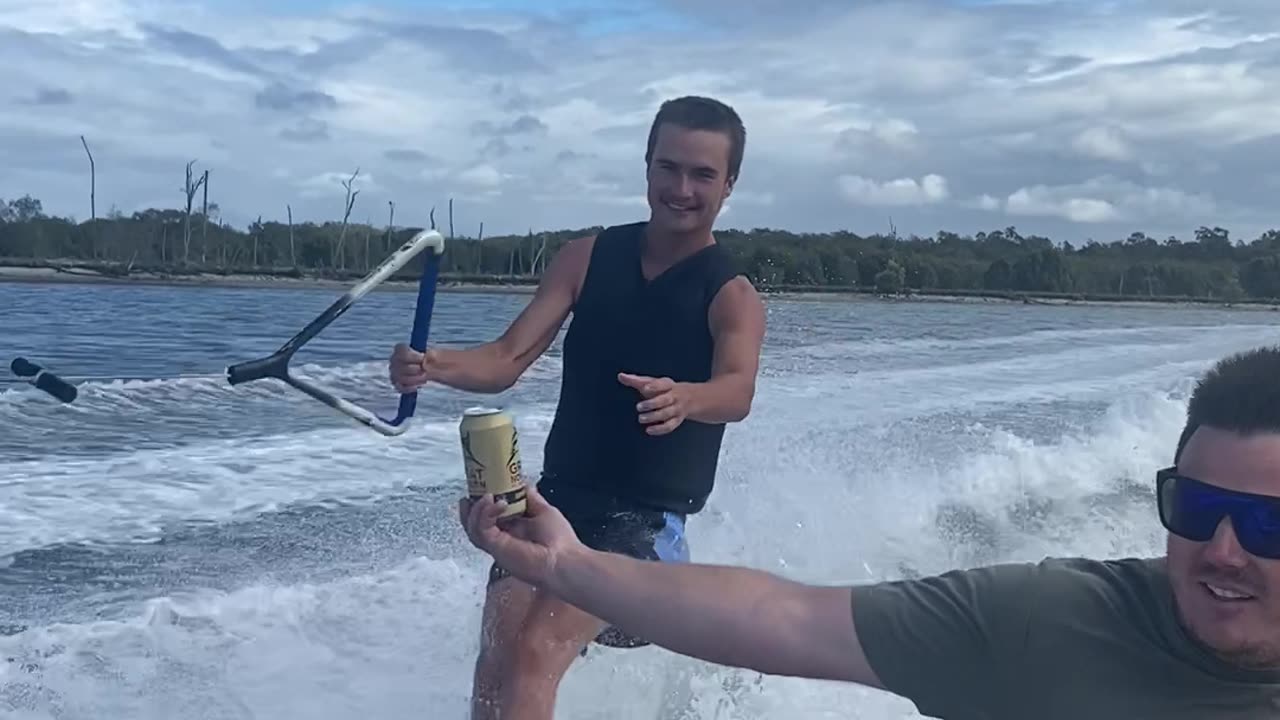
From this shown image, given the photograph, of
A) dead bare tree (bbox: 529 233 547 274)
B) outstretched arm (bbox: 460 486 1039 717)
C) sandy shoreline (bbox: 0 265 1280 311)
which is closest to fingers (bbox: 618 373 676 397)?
outstretched arm (bbox: 460 486 1039 717)

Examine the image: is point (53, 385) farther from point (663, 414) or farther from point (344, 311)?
point (663, 414)

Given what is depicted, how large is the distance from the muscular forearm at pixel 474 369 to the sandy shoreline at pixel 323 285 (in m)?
47.5

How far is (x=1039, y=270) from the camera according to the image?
239 ft

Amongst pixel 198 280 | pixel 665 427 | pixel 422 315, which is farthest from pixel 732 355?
pixel 198 280

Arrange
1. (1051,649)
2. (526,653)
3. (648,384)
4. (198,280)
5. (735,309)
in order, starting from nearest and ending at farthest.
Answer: (1051,649)
(648,384)
(526,653)
(735,309)
(198,280)

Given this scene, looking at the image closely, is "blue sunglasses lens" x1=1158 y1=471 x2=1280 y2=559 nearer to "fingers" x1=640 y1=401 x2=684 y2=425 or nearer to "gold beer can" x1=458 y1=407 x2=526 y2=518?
"gold beer can" x1=458 y1=407 x2=526 y2=518

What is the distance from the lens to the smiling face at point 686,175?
3.91 metres

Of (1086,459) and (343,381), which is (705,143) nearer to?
(1086,459)

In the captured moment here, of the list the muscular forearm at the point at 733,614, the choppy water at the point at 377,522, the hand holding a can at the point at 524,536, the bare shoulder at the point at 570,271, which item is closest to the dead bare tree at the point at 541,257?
the choppy water at the point at 377,522

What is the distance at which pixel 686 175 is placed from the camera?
3.94 m

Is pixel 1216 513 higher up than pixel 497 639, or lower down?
higher up

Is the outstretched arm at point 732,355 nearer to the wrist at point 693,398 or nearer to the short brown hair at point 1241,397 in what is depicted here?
the wrist at point 693,398

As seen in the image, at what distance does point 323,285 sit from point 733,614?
5983cm

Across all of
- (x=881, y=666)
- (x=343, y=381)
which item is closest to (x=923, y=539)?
(x=881, y=666)
